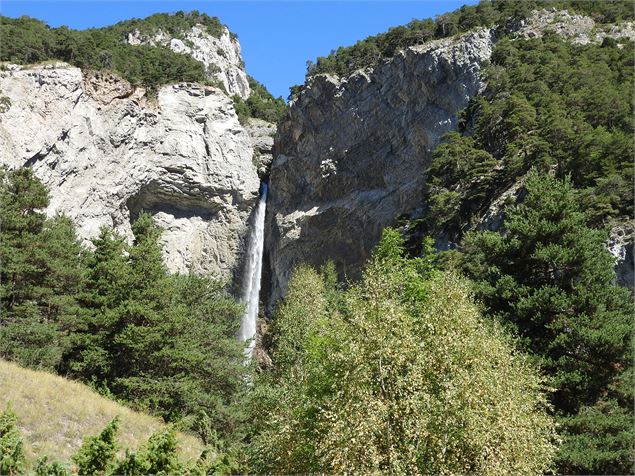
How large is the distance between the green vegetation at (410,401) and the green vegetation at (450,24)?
46314 mm

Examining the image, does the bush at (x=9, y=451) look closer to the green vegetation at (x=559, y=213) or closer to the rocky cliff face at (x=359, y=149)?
the green vegetation at (x=559, y=213)

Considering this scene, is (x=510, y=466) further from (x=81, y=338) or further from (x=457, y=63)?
(x=457, y=63)

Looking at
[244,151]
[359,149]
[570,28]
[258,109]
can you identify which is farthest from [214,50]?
[570,28]

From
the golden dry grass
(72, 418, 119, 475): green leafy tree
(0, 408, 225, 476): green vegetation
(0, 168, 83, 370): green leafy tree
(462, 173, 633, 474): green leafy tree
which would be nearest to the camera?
(0, 408, 225, 476): green vegetation

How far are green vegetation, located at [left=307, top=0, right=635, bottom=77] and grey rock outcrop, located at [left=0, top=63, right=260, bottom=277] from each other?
542 inches

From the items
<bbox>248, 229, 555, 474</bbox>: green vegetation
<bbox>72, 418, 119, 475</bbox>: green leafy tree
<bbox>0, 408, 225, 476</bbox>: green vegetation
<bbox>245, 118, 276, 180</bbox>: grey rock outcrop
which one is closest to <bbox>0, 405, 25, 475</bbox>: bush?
<bbox>0, 408, 225, 476</bbox>: green vegetation

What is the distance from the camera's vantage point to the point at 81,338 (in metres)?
23.0

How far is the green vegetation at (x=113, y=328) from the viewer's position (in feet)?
72.9

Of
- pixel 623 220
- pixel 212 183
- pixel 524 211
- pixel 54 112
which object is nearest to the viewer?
pixel 524 211

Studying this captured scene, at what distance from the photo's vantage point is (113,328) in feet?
77.8

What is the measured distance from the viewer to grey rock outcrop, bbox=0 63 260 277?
45.8m

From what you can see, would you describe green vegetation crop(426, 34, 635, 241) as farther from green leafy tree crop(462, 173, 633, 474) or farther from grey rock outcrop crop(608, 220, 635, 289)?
green leafy tree crop(462, 173, 633, 474)

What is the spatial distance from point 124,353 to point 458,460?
16.1 metres

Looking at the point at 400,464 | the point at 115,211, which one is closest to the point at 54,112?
the point at 115,211
